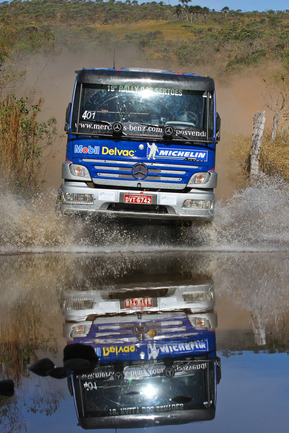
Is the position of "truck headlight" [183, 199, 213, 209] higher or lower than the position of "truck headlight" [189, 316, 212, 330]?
higher

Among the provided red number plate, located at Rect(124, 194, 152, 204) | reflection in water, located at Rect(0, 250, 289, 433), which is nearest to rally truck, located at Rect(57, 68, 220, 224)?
red number plate, located at Rect(124, 194, 152, 204)

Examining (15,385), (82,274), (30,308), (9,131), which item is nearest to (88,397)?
(15,385)

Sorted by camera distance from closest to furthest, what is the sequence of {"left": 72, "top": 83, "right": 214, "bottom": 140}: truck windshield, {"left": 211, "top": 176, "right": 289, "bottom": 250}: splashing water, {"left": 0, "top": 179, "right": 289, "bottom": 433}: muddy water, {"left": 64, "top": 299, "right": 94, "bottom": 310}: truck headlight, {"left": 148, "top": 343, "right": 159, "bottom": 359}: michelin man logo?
{"left": 0, "top": 179, "right": 289, "bottom": 433}: muddy water
{"left": 148, "top": 343, "right": 159, "bottom": 359}: michelin man logo
{"left": 64, "top": 299, "right": 94, "bottom": 310}: truck headlight
{"left": 72, "top": 83, "right": 214, "bottom": 140}: truck windshield
{"left": 211, "top": 176, "right": 289, "bottom": 250}: splashing water

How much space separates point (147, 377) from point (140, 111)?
7456 mm

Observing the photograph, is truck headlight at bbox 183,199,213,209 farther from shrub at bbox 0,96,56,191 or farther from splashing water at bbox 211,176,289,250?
shrub at bbox 0,96,56,191

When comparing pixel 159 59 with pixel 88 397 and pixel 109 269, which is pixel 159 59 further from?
pixel 88 397

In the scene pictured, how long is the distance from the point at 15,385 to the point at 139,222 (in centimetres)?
796

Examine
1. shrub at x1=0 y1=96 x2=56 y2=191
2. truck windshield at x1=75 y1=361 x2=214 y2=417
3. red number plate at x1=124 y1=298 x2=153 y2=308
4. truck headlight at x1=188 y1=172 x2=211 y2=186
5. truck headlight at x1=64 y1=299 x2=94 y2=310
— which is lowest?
truck windshield at x1=75 y1=361 x2=214 y2=417

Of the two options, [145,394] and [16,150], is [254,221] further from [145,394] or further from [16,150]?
[145,394]

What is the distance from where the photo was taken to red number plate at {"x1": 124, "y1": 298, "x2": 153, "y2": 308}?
715 centimetres

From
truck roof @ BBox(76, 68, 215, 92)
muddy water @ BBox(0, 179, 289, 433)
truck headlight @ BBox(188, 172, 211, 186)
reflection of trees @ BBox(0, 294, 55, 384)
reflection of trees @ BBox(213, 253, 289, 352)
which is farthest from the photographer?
truck headlight @ BBox(188, 172, 211, 186)

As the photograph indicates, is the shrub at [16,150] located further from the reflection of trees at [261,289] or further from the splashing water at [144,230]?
the reflection of trees at [261,289]

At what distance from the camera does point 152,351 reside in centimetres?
522

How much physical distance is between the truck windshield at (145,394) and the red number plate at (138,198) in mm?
6999
